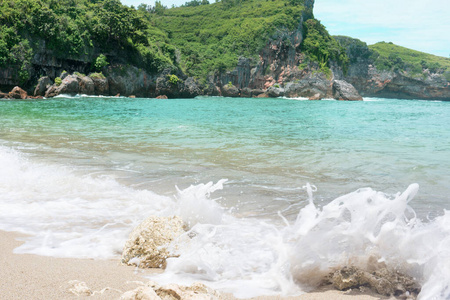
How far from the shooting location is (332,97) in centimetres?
7019

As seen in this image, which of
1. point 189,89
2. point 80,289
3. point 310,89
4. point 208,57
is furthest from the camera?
point 208,57

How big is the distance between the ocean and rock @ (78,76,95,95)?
34.8 meters

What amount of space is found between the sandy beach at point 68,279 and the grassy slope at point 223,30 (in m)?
66.9

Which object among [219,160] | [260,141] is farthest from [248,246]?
[260,141]

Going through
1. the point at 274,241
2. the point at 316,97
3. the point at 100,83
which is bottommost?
the point at 274,241

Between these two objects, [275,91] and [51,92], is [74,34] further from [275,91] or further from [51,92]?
[275,91]

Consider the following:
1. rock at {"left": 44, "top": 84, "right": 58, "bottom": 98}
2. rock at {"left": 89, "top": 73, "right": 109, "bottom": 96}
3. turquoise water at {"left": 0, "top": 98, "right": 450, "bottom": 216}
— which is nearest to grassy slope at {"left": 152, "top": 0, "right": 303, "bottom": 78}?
rock at {"left": 89, "top": 73, "right": 109, "bottom": 96}

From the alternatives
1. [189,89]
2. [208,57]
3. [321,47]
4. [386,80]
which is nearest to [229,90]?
[208,57]

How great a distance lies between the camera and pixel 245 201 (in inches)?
204

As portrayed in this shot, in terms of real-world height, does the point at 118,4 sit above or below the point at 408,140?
above

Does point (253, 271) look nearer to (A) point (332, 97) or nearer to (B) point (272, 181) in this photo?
(B) point (272, 181)

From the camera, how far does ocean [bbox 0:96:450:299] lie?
2748mm

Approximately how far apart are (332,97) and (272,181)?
68283mm

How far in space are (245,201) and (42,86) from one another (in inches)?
1671
